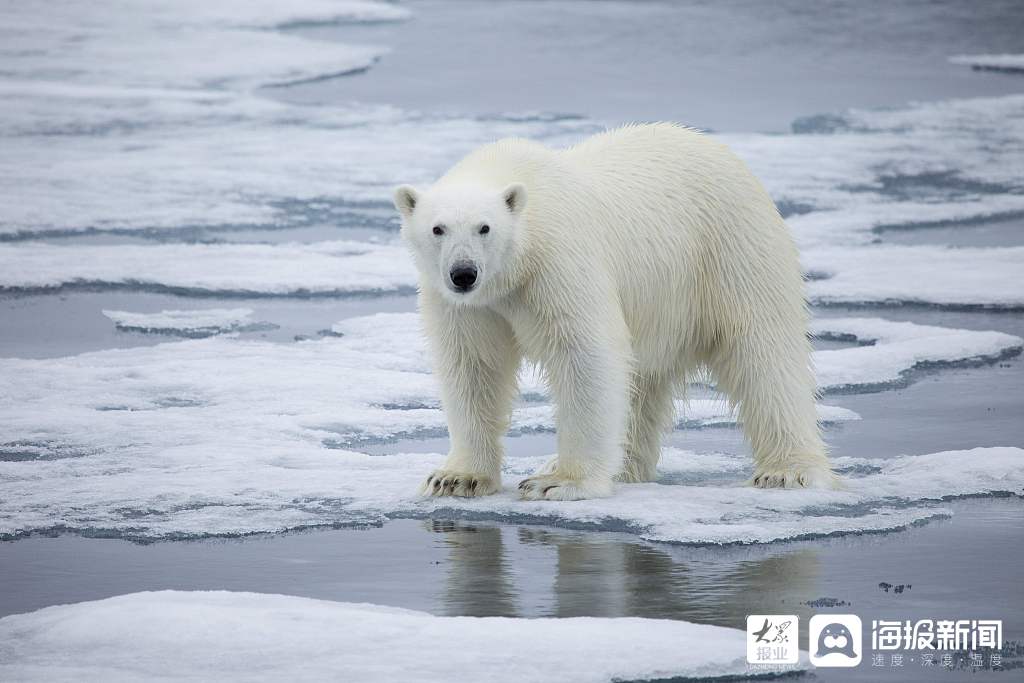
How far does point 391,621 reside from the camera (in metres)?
3.65

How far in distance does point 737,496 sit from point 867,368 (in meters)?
2.10

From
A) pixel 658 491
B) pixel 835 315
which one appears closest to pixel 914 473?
pixel 658 491

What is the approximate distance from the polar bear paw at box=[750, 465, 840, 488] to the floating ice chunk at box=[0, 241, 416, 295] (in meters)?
4.19

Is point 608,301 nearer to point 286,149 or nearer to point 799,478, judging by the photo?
point 799,478

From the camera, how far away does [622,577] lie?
4.07 m

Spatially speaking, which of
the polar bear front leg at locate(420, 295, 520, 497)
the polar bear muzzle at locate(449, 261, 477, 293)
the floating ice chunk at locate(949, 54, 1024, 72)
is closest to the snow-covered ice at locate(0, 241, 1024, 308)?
the polar bear front leg at locate(420, 295, 520, 497)

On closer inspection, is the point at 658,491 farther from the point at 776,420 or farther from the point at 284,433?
the point at 284,433

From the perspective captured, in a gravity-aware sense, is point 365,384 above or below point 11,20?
below

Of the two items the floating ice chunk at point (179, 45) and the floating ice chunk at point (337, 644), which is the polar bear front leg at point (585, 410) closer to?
the floating ice chunk at point (337, 644)

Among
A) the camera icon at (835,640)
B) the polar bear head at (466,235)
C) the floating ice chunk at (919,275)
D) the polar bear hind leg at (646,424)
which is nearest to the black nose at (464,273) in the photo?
the polar bear head at (466,235)

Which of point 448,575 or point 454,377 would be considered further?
point 454,377

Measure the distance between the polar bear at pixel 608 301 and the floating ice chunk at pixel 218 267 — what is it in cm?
380

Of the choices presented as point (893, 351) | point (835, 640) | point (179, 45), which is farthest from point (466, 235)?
point (179, 45)

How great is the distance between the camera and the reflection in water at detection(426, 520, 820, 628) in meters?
3.80
